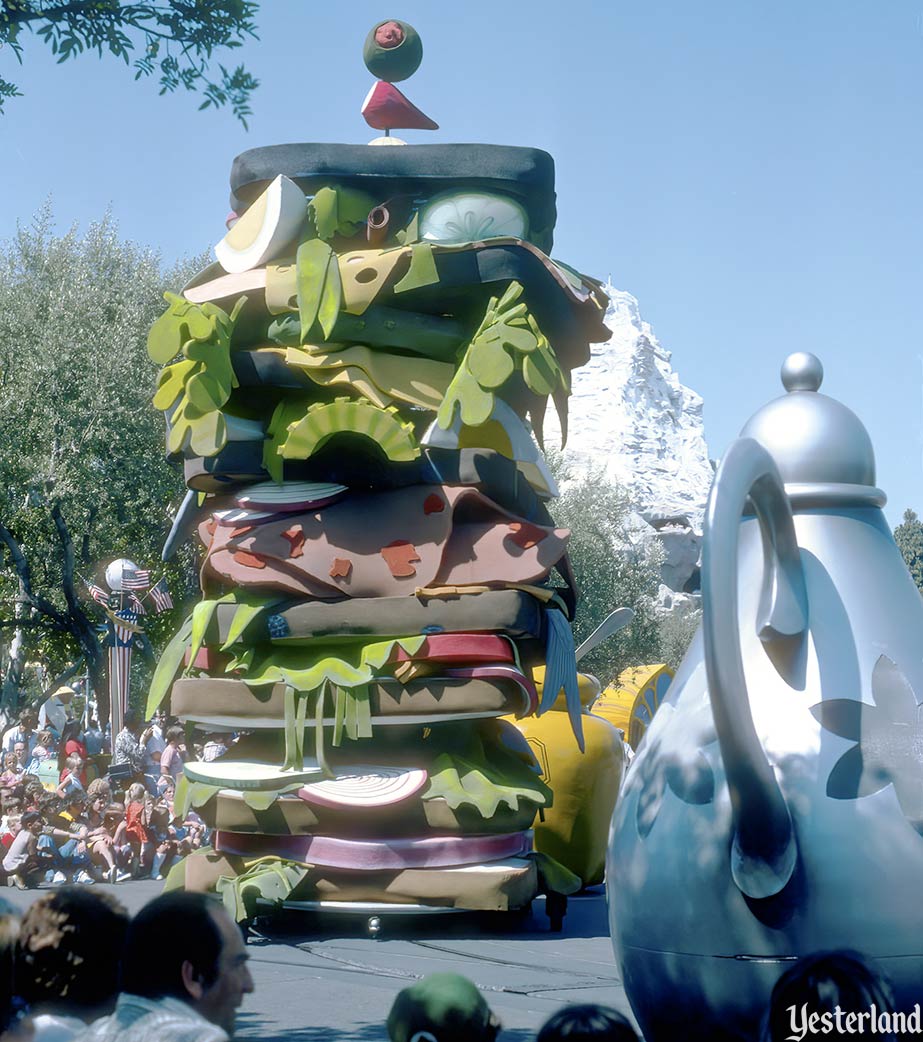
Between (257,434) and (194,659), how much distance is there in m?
1.70

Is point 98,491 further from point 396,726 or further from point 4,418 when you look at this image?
point 396,726

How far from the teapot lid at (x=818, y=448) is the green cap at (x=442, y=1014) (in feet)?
7.11

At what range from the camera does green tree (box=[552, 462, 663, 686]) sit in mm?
30078

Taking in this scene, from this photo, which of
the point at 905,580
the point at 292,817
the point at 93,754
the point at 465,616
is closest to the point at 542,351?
the point at 465,616

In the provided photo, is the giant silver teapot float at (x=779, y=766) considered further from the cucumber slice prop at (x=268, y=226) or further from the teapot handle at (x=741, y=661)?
the cucumber slice prop at (x=268, y=226)

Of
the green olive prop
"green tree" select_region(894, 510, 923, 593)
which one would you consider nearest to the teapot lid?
the green olive prop

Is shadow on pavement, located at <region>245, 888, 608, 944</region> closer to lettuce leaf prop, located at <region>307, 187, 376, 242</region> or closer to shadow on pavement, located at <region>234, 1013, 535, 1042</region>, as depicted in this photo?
shadow on pavement, located at <region>234, 1013, 535, 1042</region>

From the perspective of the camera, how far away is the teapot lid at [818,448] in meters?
4.12

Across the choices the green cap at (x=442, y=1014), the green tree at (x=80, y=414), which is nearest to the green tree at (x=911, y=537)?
the green tree at (x=80, y=414)

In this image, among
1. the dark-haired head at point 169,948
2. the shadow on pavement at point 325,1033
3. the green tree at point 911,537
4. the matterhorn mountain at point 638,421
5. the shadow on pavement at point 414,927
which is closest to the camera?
the dark-haired head at point 169,948

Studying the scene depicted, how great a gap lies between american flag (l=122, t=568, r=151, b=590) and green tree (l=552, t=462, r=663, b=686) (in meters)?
12.4

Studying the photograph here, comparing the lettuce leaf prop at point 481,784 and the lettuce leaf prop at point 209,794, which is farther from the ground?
the lettuce leaf prop at point 481,784

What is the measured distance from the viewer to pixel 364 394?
9492 millimetres

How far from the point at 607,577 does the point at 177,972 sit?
28.2 m
